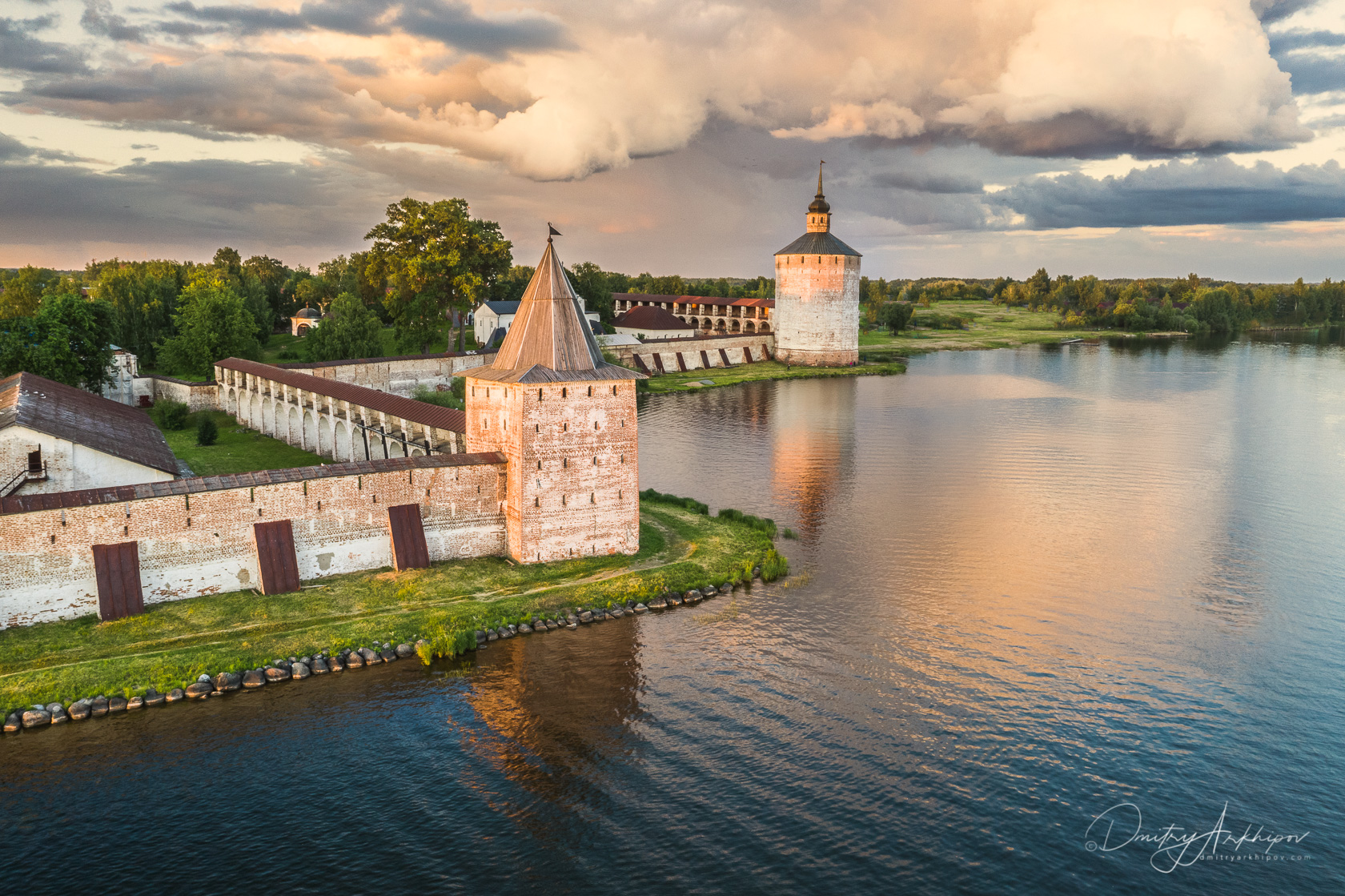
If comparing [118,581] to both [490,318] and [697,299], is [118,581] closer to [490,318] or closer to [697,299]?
[490,318]

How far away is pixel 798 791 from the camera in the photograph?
15305mm

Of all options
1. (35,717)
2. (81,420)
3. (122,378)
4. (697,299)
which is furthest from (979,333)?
(35,717)

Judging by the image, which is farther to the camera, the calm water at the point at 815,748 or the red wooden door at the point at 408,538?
the red wooden door at the point at 408,538

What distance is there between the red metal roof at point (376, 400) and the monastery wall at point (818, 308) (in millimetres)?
46204

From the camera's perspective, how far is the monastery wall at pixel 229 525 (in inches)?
779

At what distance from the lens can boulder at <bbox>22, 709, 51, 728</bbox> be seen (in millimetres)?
16922

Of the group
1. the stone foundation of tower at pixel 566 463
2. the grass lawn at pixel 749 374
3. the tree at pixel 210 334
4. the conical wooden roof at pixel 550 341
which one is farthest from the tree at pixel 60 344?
the grass lawn at pixel 749 374

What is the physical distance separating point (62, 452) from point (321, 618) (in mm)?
10853

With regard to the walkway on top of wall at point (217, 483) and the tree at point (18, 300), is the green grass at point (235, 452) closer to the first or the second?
the walkway on top of wall at point (217, 483)

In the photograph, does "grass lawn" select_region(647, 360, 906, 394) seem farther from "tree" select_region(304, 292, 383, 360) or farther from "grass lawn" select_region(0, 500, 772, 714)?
"grass lawn" select_region(0, 500, 772, 714)

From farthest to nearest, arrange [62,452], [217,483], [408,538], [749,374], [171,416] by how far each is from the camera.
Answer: [749,374] < [171,416] < [62,452] < [408,538] < [217,483]

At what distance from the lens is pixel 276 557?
72.7ft

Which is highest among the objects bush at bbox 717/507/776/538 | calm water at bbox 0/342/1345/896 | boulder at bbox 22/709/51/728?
bush at bbox 717/507/776/538
